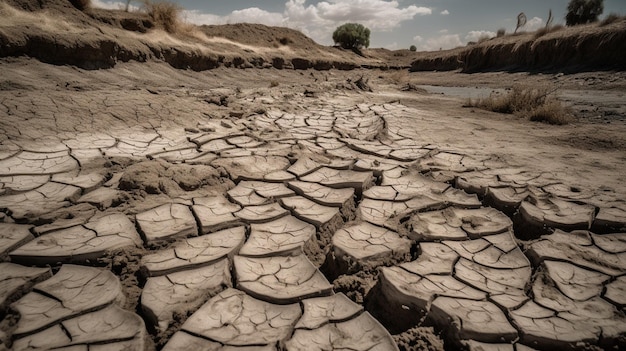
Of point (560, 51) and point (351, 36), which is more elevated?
point (351, 36)

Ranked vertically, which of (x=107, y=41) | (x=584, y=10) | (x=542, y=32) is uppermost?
(x=584, y=10)

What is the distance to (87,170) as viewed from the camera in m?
2.24

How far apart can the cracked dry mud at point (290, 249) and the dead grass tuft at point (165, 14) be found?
671 centimetres

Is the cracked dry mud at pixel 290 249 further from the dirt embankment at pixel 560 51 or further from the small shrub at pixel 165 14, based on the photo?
the dirt embankment at pixel 560 51

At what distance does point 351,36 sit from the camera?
74.9ft

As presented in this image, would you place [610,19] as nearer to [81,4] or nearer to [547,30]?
[547,30]

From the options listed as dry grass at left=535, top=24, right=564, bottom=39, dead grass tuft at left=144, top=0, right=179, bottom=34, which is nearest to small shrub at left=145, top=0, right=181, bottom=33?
dead grass tuft at left=144, top=0, right=179, bottom=34

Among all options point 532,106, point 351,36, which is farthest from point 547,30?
point 351,36

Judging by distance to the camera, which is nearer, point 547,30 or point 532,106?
point 532,106

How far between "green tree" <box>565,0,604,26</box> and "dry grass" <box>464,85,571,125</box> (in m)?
18.3

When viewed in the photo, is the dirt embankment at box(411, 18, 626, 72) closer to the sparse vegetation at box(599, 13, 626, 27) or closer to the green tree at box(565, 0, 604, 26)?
the sparse vegetation at box(599, 13, 626, 27)

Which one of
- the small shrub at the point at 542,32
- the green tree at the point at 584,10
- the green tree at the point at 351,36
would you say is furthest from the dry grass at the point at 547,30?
the green tree at the point at 351,36

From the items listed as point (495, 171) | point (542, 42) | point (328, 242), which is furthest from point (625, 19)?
point (328, 242)

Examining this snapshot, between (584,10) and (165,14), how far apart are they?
2265 cm
